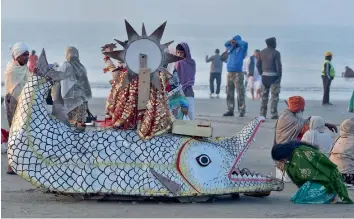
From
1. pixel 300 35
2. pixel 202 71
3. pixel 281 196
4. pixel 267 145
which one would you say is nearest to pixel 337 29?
pixel 300 35

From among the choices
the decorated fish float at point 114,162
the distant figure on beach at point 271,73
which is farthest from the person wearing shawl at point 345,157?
the distant figure on beach at point 271,73

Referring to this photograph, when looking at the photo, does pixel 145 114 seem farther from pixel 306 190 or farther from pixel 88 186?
pixel 306 190

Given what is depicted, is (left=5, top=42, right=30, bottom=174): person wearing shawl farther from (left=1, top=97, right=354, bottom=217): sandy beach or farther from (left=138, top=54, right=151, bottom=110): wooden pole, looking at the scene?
(left=138, top=54, right=151, bottom=110): wooden pole

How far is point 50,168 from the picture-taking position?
1089cm

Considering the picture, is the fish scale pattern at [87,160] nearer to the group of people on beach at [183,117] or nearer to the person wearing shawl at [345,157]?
the group of people on beach at [183,117]

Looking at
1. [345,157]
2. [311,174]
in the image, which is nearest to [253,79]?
[345,157]

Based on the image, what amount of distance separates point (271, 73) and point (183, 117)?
803cm

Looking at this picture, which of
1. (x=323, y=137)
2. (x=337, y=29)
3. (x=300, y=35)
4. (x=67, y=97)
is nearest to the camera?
(x=323, y=137)

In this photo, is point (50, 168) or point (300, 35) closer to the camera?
point (50, 168)

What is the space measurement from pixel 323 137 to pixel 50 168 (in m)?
3.97

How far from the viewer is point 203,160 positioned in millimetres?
10984

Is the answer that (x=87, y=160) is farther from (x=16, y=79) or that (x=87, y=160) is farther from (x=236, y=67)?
(x=236, y=67)

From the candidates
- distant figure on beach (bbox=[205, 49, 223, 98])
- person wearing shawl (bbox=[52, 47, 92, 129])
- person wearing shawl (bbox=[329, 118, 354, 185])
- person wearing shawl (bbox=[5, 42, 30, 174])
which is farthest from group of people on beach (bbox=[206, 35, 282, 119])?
person wearing shawl (bbox=[329, 118, 354, 185])

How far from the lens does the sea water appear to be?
36.6m
